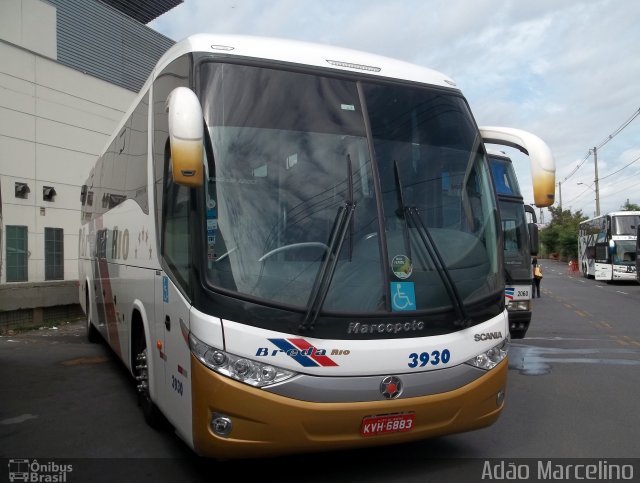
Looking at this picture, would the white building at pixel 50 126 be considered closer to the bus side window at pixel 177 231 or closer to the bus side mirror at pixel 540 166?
the bus side window at pixel 177 231

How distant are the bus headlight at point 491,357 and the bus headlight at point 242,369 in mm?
1438

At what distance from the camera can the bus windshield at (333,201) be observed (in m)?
4.07

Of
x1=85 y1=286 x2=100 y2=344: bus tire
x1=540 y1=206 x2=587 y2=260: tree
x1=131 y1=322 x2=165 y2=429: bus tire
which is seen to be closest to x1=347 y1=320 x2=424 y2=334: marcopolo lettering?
x1=131 y1=322 x2=165 y2=429: bus tire

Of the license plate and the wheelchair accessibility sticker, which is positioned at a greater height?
the wheelchair accessibility sticker

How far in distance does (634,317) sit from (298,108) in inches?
587

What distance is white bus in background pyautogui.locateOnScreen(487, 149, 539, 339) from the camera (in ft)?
32.1

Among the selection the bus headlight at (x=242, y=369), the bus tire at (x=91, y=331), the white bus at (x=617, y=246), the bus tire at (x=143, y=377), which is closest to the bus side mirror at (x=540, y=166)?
the bus headlight at (x=242, y=369)

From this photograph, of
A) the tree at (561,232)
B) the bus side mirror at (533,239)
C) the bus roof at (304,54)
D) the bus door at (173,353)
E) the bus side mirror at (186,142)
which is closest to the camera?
the bus side mirror at (186,142)

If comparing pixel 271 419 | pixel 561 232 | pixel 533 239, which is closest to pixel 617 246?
pixel 533 239

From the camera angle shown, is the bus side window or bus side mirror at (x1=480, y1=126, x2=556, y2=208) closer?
the bus side window

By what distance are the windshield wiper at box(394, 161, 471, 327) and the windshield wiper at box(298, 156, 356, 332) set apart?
0.42 meters

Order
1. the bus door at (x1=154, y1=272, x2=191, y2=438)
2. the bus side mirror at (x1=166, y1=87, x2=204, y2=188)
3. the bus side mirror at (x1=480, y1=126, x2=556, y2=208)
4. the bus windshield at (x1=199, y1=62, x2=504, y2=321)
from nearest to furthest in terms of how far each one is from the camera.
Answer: the bus side mirror at (x1=166, y1=87, x2=204, y2=188), the bus windshield at (x1=199, y1=62, x2=504, y2=321), the bus door at (x1=154, y1=272, x2=191, y2=438), the bus side mirror at (x1=480, y1=126, x2=556, y2=208)

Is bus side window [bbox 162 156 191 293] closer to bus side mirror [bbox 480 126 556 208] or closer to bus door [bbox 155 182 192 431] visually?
bus door [bbox 155 182 192 431]

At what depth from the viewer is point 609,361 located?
376 inches
